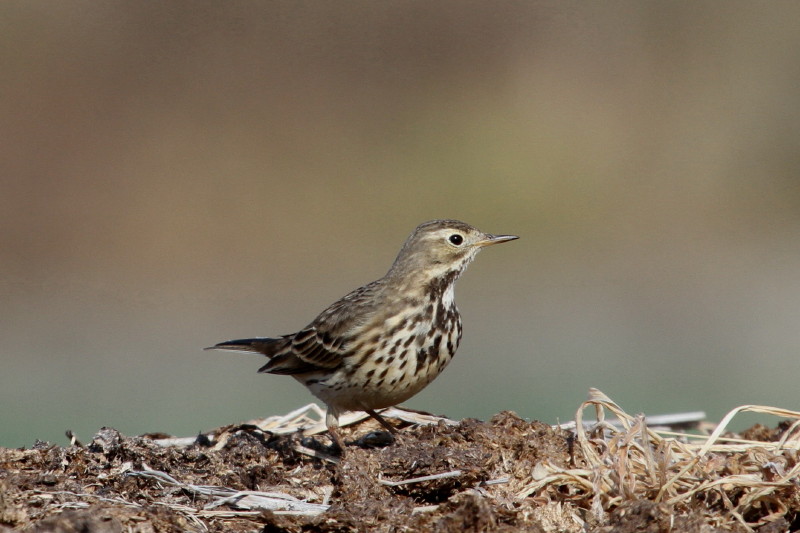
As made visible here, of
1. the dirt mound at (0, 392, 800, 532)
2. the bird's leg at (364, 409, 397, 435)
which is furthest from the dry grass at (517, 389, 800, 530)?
the bird's leg at (364, 409, 397, 435)

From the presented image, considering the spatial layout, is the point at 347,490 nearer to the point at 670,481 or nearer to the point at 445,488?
the point at 445,488

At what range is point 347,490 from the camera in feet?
19.1

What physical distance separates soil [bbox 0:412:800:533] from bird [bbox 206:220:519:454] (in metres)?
1.19

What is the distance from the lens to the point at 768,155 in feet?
84.8

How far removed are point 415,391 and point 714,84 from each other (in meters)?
20.7

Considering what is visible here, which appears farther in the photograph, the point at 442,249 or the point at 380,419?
the point at 442,249

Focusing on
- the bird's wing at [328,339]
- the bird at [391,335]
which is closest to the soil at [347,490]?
the bird at [391,335]

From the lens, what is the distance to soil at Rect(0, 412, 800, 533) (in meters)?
5.26

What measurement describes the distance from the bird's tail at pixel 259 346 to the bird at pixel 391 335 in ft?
1.16

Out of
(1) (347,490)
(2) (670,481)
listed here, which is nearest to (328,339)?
(1) (347,490)

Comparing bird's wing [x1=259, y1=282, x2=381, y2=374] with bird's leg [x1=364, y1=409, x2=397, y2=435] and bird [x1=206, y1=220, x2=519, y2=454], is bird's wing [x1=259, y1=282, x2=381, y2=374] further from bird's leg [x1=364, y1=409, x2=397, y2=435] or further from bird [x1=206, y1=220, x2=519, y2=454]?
bird's leg [x1=364, y1=409, x2=397, y2=435]

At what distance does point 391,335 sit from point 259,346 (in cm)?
204

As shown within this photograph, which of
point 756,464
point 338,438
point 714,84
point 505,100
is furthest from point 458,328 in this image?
point 714,84

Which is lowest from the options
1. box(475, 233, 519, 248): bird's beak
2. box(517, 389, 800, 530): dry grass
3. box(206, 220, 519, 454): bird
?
box(517, 389, 800, 530): dry grass
